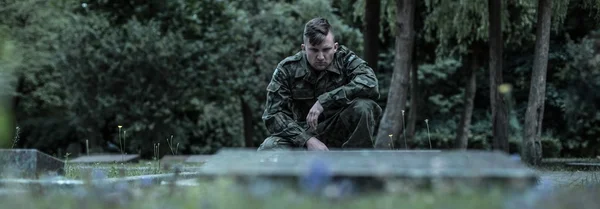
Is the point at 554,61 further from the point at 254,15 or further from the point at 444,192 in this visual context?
the point at 444,192

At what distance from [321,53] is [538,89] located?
7.08m

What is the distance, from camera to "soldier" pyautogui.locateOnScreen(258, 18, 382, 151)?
6.64m

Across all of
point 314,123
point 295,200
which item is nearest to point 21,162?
point 314,123

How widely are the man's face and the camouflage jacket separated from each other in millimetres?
156

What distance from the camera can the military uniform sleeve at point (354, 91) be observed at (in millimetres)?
6672

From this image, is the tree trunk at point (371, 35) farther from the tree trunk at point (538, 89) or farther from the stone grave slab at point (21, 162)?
the stone grave slab at point (21, 162)

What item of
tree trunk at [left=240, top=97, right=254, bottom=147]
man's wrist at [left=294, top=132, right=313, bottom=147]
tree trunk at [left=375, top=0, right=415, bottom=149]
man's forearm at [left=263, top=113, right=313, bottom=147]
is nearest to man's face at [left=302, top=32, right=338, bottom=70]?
man's forearm at [left=263, top=113, right=313, bottom=147]

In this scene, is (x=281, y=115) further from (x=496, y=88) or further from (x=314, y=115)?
(x=496, y=88)

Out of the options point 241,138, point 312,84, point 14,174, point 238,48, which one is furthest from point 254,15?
point 14,174

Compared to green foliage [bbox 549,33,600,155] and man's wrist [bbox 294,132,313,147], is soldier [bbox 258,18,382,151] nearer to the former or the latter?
man's wrist [bbox 294,132,313,147]

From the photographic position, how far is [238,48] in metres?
24.8

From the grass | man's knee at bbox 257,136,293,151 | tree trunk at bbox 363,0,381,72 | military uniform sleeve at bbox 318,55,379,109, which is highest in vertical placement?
tree trunk at bbox 363,0,381,72

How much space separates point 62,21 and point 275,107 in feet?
57.5

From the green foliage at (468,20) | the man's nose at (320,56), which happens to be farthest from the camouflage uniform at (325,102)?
the green foliage at (468,20)
